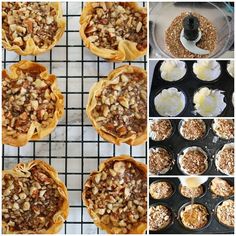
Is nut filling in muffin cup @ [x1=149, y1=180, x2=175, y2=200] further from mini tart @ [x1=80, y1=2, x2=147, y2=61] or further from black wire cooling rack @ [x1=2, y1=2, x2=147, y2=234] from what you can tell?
mini tart @ [x1=80, y1=2, x2=147, y2=61]

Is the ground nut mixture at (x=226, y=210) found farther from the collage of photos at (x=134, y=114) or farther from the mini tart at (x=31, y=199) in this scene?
the mini tart at (x=31, y=199)

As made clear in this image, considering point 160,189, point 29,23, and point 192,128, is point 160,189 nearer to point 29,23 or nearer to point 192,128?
point 192,128

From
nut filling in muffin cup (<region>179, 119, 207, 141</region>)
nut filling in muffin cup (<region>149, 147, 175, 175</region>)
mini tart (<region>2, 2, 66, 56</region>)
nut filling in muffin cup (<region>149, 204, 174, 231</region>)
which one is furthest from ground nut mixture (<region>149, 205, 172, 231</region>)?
mini tart (<region>2, 2, 66, 56</region>)

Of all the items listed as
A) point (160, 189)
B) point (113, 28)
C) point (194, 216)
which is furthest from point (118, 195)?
point (113, 28)

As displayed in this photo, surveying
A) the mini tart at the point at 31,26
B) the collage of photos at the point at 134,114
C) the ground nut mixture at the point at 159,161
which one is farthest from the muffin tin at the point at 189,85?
the mini tart at the point at 31,26

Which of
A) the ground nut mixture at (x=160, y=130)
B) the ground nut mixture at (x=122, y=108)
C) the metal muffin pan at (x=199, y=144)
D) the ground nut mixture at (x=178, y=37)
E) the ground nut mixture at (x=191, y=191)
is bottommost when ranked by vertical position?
the ground nut mixture at (x=191, y=191)
